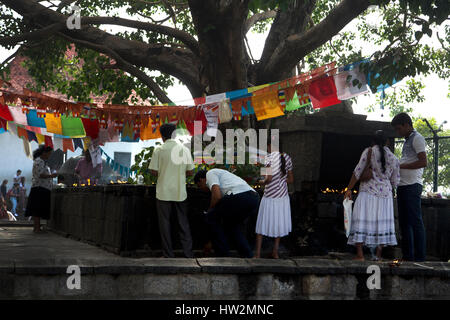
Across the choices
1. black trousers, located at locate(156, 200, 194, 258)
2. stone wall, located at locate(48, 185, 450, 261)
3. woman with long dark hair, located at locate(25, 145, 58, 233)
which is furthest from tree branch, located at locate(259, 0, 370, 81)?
black trousers, located at locate(156, 200, 194, 258)

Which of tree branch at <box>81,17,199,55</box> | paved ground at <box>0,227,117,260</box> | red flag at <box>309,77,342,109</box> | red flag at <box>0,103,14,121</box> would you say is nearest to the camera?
paved ground at <box>0,227,117,260</box>

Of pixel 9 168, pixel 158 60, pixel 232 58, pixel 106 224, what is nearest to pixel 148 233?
pixel 106 224

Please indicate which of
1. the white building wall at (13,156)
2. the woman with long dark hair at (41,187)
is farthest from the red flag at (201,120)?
the white building wall at (13,156)

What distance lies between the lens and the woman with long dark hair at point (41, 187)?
432 inches

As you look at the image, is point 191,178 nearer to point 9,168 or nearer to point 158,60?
point 158,60

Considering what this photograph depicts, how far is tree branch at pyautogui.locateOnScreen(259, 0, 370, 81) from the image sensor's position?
507 inches

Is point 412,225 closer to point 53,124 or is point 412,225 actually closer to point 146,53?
point 53,124

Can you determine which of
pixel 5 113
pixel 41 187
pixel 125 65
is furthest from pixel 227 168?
→ pixel 125 65

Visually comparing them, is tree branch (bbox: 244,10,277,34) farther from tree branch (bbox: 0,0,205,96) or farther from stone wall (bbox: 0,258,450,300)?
stone wall (bbox: 0,258,450,300)

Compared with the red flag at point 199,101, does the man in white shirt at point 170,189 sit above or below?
below

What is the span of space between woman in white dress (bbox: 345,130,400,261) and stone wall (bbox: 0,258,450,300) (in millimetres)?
1097

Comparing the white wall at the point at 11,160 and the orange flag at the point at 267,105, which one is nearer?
the orange flag at the point at 267,105

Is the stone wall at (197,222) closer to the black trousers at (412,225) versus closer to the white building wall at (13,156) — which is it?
the black trousers at (412,225)

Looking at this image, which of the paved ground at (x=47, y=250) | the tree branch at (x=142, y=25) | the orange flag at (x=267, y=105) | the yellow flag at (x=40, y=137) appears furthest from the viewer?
the yellow flag at (x=40, y=137)
